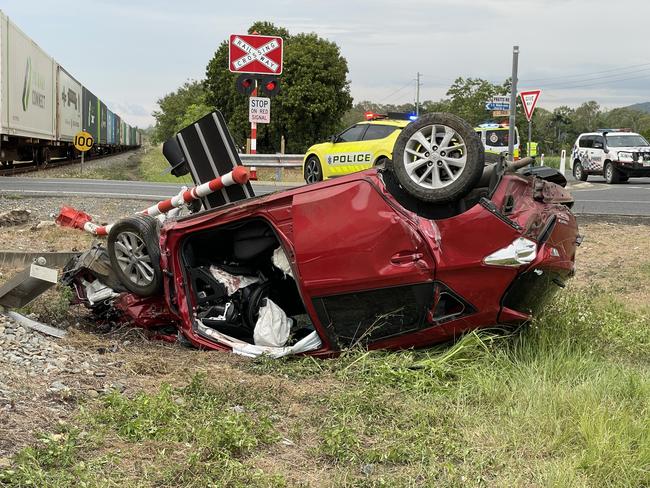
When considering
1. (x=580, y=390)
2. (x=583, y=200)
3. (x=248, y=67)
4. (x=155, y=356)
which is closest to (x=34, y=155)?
(x=248, y=67)

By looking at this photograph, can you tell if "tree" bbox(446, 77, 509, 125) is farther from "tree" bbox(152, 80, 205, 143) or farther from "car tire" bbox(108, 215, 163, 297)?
"car tire" bbox(108, 215, 163, 297)

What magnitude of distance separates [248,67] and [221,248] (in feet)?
41.6

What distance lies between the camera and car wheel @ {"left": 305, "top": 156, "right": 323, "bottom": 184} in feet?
50.3

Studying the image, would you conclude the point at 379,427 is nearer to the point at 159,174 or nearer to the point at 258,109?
the point at 258,109

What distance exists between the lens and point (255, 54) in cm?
1733

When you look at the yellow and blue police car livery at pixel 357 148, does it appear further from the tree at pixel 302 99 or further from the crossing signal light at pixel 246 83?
the tree at pixel 302 99

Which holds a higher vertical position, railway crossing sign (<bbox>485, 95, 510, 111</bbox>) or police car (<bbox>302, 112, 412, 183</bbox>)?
railway crossing sign (<bbox>485, 95, 510, 111</bbox>)

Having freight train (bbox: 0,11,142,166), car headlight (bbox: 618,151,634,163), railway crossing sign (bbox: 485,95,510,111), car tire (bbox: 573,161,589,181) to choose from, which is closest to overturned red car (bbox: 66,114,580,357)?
freight train (bbox: 0,11,142,166)

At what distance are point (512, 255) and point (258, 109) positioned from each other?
1413cm

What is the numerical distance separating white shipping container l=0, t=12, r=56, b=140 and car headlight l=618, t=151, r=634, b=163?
18.2 meters

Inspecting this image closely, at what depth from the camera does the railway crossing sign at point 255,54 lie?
17.2 meters

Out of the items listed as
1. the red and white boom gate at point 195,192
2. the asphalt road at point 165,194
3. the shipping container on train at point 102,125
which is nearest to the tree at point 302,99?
the shipping container on train at point 102,125

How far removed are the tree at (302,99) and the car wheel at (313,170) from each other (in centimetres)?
3047

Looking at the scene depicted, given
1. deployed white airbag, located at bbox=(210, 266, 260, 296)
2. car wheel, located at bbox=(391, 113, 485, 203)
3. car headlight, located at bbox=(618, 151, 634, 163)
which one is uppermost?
car headlight, located at bbox=(618, 151, 634, 163)
